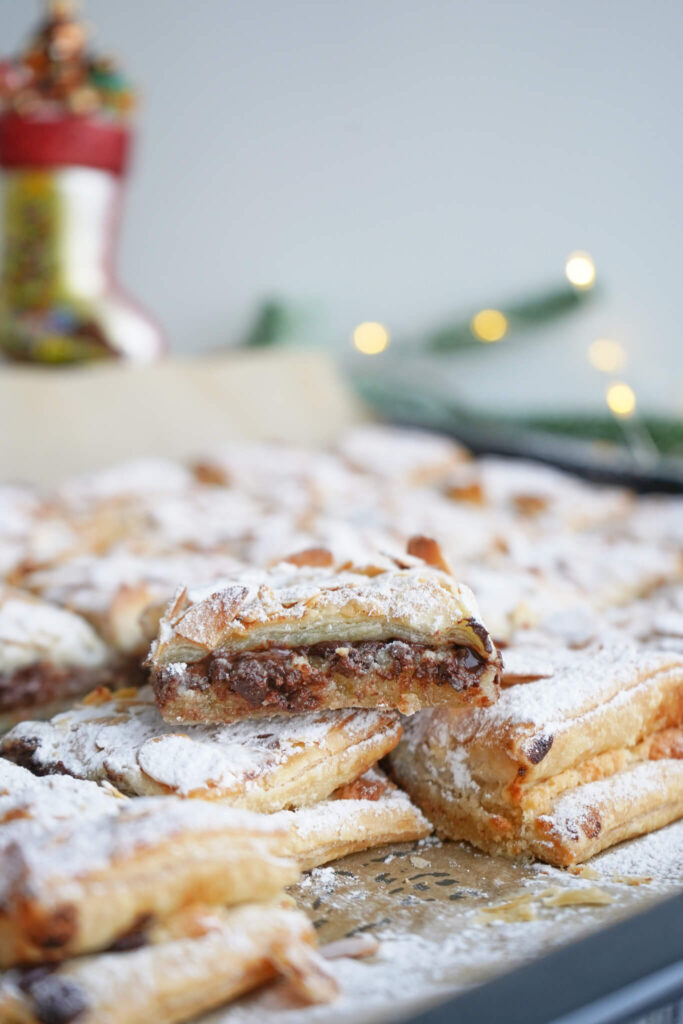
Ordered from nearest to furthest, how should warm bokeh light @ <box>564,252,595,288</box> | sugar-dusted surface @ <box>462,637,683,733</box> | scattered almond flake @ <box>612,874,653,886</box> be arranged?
1. scattered almond flake @ <box>612,874,653,886</box>
2. sugar-dusted surface @ <box>462,637,683,733</box>
3. warm bokeh light @ <box>564,252,595,288</box>

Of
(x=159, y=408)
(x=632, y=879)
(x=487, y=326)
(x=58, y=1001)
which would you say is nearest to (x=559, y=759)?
(x=632, y=879)

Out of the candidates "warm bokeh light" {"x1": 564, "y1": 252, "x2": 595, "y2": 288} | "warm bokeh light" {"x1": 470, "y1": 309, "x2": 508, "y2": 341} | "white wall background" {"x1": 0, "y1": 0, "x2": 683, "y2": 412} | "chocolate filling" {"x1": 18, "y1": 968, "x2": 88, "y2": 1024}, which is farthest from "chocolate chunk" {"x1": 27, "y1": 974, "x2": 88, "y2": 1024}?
"warm bokeh light" {"x1": 470, "y1": 309, "x2": 508, "y2": 341}

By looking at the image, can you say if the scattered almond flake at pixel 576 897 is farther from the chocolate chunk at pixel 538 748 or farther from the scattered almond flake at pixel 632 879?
the chocolate chunk at pixel 538 748

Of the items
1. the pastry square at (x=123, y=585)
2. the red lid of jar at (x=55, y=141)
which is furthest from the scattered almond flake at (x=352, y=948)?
the red lid of jar at (x=55, y=141)

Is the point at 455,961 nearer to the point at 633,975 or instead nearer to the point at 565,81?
the point at 633,975

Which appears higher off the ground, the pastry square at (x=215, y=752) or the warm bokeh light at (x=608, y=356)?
the warm bokeh light at (x=608, y=356)

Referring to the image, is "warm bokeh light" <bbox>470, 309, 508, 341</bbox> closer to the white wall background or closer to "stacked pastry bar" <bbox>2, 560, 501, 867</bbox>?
the white wall background

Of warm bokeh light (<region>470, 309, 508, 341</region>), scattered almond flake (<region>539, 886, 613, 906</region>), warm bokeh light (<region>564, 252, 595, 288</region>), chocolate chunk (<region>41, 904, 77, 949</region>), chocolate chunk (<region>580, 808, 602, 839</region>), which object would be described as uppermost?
warm bokeh light (<region>564, 252, 595, 288</region>)

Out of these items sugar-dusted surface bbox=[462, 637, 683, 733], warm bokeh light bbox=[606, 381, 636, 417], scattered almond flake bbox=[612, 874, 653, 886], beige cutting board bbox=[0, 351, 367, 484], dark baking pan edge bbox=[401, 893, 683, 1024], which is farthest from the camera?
beige cutting board bbox=[0, 351, 367, 484]
